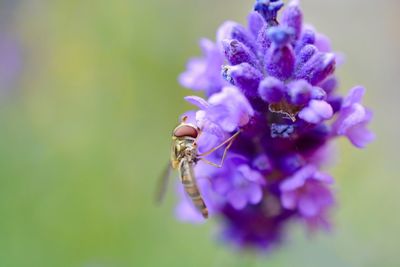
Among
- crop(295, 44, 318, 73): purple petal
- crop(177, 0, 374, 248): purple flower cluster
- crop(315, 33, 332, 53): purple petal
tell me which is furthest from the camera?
crop(315, 33, 332, 53): purple petal

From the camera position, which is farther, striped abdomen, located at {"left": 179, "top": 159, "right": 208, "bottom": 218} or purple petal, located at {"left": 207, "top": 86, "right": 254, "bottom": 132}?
striped abdomen, located at {"left": 179, "top": 159, "right": 208, "bottom": 218}

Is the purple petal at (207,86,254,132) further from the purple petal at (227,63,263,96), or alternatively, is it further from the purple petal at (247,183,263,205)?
the purple petal at (247,183,263,205)

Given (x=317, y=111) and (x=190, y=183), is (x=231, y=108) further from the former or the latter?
(x=190, y=183)

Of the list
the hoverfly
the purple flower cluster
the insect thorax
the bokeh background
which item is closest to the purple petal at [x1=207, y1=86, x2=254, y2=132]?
the purple flower cluster

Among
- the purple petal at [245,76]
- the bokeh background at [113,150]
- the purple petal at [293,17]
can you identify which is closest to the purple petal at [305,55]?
the purple petal at [293,17]

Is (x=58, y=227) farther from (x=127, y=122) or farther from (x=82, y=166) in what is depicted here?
(x=127, y=122)

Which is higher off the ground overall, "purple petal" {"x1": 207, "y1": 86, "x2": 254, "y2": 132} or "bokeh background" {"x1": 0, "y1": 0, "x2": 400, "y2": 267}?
"bokeh background" {"x1": 0, "y1": 0, "x2": 400, "y2": 267}

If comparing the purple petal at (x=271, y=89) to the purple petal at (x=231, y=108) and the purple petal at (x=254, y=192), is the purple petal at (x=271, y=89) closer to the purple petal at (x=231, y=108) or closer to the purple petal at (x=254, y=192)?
the purple petal at (x=231, y=108)
